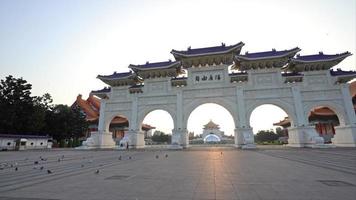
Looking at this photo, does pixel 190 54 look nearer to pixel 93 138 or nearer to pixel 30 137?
pixel 93 138

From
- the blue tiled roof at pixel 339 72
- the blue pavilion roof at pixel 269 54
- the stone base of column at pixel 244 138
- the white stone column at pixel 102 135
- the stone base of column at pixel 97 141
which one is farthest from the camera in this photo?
the white stone column at pixel 102 135

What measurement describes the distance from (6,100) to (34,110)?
12.0 ft

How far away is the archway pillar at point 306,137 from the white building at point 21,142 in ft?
116

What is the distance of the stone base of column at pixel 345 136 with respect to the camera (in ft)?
76.6

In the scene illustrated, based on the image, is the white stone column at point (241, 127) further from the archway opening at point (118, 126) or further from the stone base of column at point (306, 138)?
the archway opening at point (118, 126)

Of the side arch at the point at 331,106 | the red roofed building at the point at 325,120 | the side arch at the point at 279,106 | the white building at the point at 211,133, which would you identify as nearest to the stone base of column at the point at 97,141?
the side arch at the point at 279,106

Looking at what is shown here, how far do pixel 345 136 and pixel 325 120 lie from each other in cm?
1180

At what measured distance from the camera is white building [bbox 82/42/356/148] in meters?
24.6

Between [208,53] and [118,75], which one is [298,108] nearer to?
[208,53]

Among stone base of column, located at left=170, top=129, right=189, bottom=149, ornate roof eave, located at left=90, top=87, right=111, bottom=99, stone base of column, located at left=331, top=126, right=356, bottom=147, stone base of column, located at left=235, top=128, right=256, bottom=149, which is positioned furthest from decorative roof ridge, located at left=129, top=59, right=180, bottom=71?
stone base of column, located at left=331, top=126, right=356, bottom=147

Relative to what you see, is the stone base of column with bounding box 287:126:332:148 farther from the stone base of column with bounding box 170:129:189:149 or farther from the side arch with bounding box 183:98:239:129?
the stone base of column with bounding box 170:129:189:149

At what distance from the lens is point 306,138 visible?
2388cm

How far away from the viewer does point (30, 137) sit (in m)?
31.9

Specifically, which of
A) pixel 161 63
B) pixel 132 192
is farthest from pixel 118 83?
pixel 132 192
